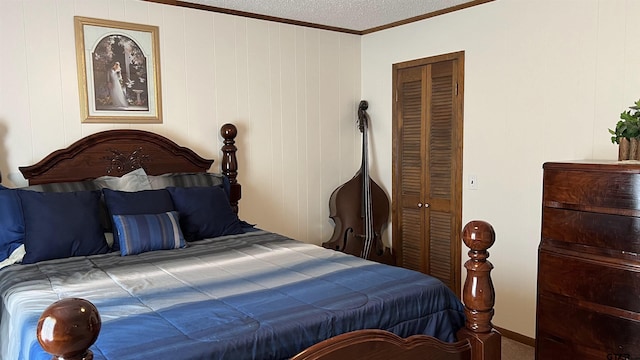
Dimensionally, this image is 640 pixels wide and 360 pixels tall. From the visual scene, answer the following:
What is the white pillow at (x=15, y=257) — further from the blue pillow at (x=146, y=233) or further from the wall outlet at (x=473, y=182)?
the wall outlet at (x=473, y=182)

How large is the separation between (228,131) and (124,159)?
73 cm

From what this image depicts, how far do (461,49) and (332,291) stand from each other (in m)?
2.36

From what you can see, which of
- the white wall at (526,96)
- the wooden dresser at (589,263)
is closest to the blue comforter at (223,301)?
the wooden dresser at (589,263)

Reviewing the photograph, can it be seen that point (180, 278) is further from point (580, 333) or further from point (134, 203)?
point (580, 333)

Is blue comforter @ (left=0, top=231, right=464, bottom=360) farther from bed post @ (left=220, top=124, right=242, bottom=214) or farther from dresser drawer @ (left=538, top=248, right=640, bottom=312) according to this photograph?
bed post @ (left=220, top=124, right=242, bottom=214)

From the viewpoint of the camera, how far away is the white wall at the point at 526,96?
2795 millimetres

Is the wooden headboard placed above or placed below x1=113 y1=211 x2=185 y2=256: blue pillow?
above

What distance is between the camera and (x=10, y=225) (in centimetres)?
246

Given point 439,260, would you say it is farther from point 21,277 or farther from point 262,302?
point 21,277

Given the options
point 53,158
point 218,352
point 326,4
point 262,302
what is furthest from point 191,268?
point 326,4

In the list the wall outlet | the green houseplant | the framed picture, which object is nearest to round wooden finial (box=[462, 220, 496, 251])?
the green houseplant

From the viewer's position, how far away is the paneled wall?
287cm

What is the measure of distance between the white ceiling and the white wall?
19cm

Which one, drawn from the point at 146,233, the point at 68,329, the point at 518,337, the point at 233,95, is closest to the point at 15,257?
the point at 146,233
